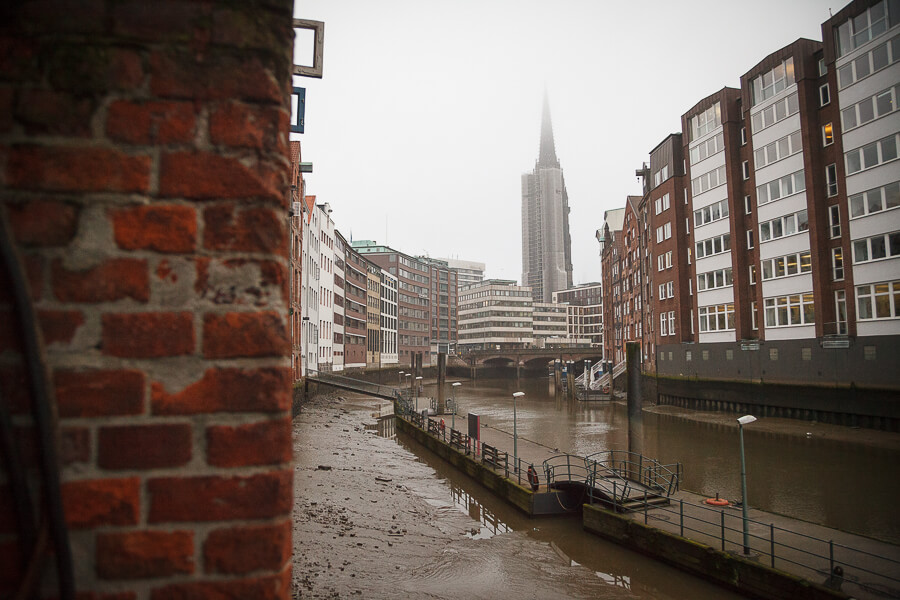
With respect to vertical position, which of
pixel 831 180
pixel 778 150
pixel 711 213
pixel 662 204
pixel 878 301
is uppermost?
pixel 778 150

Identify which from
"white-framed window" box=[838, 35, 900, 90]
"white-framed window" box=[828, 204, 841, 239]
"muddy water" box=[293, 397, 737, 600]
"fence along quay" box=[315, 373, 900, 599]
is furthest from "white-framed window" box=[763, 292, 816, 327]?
"muddy water" box=[293, 397, 737, 600]

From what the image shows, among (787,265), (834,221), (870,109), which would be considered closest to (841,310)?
(787,265)

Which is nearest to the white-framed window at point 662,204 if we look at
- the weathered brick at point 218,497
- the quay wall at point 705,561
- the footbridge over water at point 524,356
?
the quay wall at point 705,561

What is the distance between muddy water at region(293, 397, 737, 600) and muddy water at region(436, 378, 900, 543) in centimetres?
535

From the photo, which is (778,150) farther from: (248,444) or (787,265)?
(248,444)

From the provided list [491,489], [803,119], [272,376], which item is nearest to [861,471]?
[491,489]

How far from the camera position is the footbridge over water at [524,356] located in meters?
97.0

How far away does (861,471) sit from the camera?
76.7 feet

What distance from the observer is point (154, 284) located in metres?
1.29

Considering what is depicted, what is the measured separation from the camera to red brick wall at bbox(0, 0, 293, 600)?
123cm

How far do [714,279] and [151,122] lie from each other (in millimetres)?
47505

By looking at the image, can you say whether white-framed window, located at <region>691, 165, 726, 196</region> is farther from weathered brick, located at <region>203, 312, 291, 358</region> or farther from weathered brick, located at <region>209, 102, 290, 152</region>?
weathered brick, located at <region>203, 312, 291, 358</region>

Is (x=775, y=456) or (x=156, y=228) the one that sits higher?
(x=156, y=228)

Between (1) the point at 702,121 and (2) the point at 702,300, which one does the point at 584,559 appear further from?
(1) the point at 702,121
